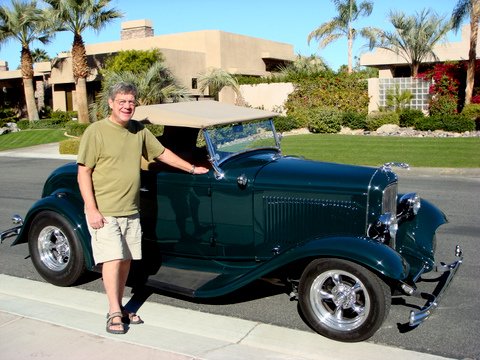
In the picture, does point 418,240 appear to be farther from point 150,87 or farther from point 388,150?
point 150,87

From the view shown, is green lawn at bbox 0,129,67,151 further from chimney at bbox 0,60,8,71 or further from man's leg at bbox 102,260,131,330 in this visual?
man's leg at bbox 102,260,131,330

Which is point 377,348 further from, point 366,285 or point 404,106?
point 404,106

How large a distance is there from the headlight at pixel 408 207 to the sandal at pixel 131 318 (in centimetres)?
241

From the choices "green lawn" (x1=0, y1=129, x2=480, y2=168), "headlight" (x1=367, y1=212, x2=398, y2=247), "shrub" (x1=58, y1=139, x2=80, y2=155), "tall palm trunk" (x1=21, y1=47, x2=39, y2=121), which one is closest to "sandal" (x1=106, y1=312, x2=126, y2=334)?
"headlight" (x1=367, y1=212, x2=398, y2=247)

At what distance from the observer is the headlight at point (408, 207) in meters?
4.94

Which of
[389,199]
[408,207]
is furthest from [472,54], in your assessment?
[389,199]

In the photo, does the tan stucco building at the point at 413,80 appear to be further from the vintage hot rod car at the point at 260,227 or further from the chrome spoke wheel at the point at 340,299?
the chrome spoke wheel at the point at 340,299

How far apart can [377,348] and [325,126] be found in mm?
19914

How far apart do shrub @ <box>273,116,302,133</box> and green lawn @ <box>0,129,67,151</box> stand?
9.78m

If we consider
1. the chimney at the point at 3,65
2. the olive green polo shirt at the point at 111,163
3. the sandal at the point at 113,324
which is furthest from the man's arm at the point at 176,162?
the chimney at the point at 3,65

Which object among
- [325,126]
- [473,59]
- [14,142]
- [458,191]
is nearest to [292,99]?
[325,126]

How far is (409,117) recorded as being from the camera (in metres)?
22.8

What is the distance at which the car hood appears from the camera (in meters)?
4.30

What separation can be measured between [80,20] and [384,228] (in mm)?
24440
